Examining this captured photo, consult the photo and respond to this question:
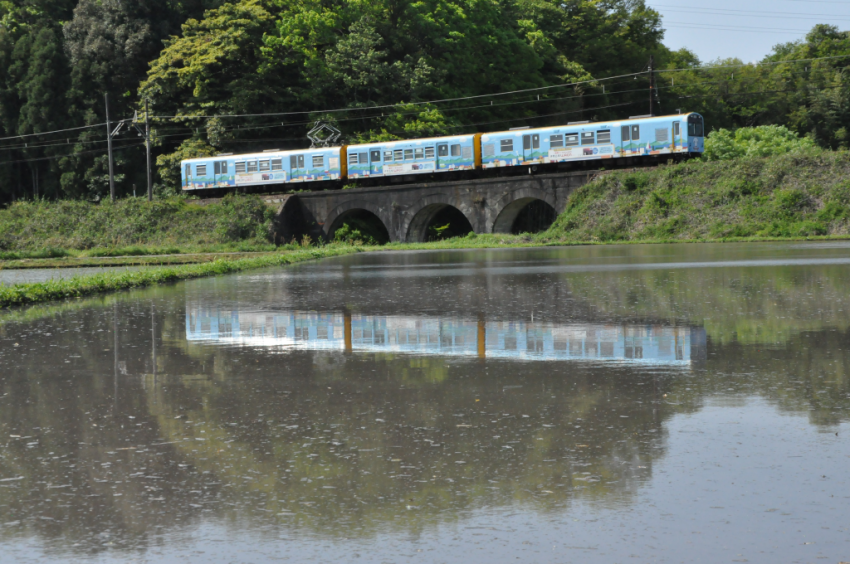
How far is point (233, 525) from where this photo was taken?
13.8 ft

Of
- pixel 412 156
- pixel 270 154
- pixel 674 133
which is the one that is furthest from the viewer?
pixel 270 154

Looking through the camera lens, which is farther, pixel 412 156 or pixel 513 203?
pixel 412 156

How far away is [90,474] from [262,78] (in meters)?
56.6

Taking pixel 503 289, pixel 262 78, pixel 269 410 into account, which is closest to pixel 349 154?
pixel 262 78

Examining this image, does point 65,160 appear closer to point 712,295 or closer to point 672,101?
point 672,101

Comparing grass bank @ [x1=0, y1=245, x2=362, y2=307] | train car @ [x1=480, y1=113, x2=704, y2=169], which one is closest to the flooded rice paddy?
grass bank @ [x1=0, y1=245, x2=362, y2=307]

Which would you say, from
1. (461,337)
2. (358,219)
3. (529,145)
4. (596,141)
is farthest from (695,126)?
(461,337)

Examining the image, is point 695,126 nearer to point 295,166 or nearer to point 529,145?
point 529,145

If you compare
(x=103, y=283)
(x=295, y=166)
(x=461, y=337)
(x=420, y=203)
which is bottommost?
(x=461, y=337)

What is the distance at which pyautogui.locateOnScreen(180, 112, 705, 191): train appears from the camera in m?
43.7

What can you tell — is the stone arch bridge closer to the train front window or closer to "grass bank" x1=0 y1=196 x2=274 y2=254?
"grass bank" x1=0 y1=196 x2=274 y2=254

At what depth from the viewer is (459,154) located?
48656 millimetres

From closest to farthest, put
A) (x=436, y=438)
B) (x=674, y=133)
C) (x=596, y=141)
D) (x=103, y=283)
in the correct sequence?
1. (x=436, y=438)
2. (x=103, y=283)
3. (x=674, y=133)
4. (x=596, y=141)

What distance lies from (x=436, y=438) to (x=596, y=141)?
40739 mm
